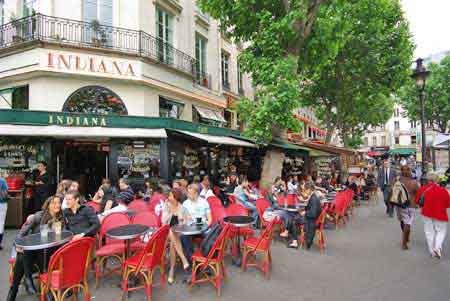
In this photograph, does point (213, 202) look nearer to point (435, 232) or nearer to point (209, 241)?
point (209, 241)

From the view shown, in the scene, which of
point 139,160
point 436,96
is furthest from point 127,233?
point 436,96

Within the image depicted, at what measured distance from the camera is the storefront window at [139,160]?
8.67 m

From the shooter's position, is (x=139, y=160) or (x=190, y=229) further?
(x=139, y=160)

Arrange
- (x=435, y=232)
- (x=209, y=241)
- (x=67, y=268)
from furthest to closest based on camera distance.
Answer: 1. (x=435, y=232)
2. (x=209, y=241)
3. (x=67, y=268)

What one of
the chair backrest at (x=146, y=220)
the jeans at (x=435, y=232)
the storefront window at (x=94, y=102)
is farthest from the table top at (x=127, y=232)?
the storefront window at (x=94, y=102)

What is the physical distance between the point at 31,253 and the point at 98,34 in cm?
841

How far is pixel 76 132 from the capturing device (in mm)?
7492

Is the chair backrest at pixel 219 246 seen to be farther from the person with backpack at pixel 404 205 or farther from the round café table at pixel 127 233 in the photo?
the person with backpack at pixel 404 205

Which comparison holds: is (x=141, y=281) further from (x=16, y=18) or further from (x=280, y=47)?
(x=16, y=18)

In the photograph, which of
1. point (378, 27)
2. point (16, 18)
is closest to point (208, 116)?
point (16, 18)

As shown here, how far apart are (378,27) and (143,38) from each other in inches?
445

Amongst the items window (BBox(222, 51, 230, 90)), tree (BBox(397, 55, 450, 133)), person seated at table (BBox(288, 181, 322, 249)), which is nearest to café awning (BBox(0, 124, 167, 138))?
person seated at table (BBox(288, 181, 322, 249))

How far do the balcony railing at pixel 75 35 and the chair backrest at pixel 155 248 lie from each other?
8.02m

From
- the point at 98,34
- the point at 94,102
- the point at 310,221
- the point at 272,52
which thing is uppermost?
the point at 98,34
